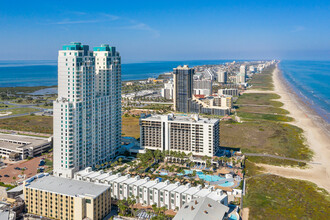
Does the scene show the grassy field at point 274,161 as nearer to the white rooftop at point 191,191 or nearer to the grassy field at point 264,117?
the white rooftop at point 191,191

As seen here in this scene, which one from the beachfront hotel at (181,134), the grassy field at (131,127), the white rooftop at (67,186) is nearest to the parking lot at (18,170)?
the white rooftop at (67,186)

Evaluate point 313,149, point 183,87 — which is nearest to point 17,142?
point 183,87

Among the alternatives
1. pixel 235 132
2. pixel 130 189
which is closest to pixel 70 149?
pixel 130 189

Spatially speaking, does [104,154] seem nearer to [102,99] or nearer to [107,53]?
[102,99]

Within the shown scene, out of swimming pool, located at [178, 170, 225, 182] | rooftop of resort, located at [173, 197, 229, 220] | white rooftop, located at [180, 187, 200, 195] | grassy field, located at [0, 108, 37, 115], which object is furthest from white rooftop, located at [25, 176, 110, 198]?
grassy field, located at [0, 108, 37, 115]

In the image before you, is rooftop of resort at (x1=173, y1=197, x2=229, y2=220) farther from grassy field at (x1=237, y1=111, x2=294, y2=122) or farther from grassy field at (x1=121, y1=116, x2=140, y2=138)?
grassy field at (x1=237, y1=111, x2=294, y2=122)

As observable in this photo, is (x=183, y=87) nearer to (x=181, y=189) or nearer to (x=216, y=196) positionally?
(x=181, y=189)
